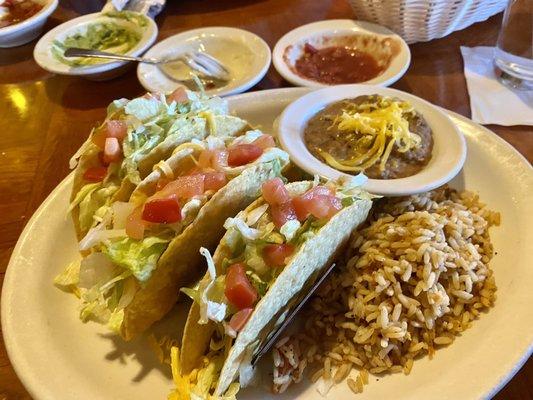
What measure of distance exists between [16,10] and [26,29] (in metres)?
0.46

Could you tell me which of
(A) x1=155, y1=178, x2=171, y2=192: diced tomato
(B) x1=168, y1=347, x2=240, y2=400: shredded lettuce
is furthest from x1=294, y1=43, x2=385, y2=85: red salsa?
(B) x1=168, y1=347, x2=240, y2=400: shredded lettuce

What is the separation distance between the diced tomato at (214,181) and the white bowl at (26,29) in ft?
8.43

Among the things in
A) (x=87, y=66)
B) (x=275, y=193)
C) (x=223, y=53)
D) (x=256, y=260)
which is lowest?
(x=223, y=53)

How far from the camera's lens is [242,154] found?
5.83 ft

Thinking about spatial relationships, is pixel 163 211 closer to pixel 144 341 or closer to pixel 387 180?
pixel 144 341

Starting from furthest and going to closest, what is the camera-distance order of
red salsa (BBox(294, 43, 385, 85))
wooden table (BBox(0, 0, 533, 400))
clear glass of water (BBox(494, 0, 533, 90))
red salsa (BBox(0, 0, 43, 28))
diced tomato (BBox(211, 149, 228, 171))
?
1. red salsa (BBox(0, 0, 43, 28))
2. red salsa (BBox(294, 43, 385, 85))
3. clear glass of water (BBox(494, 0, 533, 90))
4. wooden table (BBox(0, 0, 533, 400))
5. diced tomato (BBox(211, 149, 228, 171))

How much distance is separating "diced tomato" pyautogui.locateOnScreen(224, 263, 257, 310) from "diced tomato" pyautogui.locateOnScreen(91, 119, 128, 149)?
0.80m

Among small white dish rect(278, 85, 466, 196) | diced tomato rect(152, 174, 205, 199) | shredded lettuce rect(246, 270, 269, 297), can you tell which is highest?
diced tomato rect(152, 174, 205, 199)

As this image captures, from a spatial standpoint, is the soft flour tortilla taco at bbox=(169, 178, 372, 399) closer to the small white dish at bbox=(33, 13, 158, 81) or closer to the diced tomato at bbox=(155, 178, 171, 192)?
the diced tomato at bbox=(155, 178, 171, 192)

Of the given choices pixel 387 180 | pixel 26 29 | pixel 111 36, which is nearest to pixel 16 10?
pixel 26 29

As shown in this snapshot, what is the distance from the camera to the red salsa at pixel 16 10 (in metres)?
3.79

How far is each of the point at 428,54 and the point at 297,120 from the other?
50.9 inches

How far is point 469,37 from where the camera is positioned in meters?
3.21

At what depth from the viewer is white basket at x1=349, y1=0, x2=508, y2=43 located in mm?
2861
